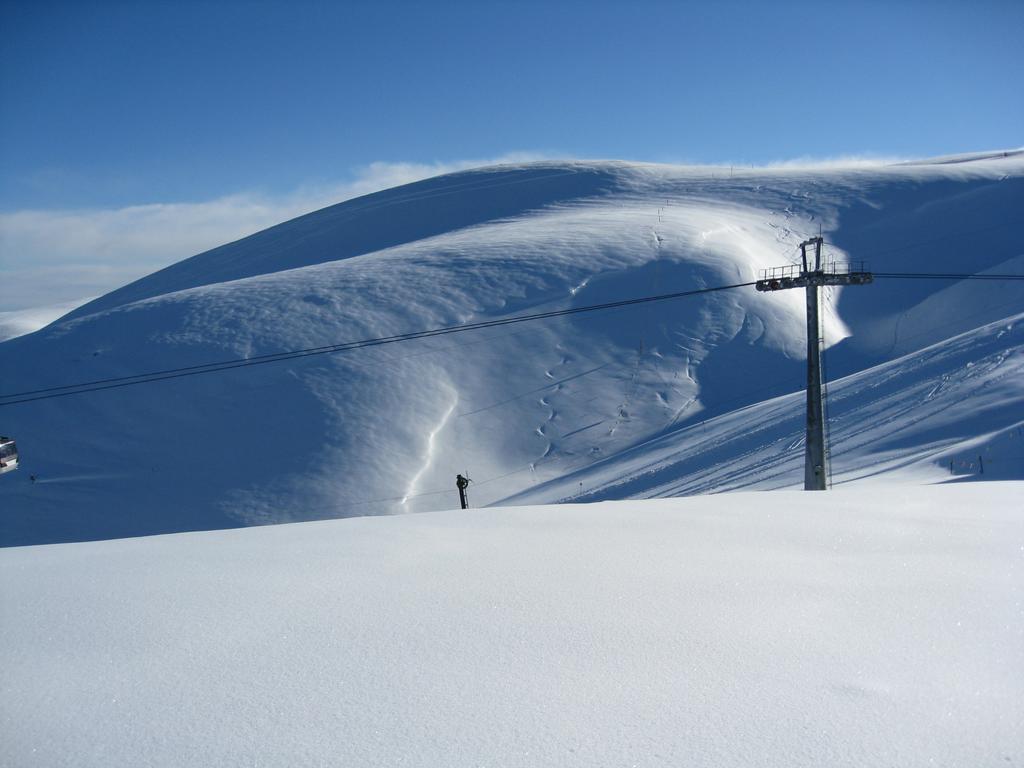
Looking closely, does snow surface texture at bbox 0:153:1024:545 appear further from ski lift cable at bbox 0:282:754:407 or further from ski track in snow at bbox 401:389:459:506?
ski lift cable at bbox 0:282:754:407

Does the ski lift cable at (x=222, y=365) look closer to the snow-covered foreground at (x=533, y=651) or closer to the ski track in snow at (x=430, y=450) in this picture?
the ski track in snow at (x=430, y=450)

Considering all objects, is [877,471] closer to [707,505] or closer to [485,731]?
[707,505]

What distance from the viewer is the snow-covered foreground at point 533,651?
2.85 metres

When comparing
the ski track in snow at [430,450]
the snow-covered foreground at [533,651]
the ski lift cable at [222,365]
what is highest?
the ski lift cable at [222,365]

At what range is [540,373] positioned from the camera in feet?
104

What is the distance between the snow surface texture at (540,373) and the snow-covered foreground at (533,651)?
14.5 m

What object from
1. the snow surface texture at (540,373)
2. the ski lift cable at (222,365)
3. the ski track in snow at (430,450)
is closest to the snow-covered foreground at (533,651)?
the snow surface texture at (540,373)

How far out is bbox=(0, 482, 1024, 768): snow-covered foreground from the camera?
2.85 metres

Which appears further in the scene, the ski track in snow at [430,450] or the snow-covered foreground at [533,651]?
→ the ski track in snow at [430,450]

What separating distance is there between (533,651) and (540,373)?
1109 inches

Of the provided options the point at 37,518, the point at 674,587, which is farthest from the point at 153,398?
the point at 674,587

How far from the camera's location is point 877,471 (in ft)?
61.8

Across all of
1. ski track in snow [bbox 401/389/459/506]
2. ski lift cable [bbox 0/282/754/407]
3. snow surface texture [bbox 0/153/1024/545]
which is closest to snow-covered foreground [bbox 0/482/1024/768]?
snow surface texture [bbox 0/153/1024/545]

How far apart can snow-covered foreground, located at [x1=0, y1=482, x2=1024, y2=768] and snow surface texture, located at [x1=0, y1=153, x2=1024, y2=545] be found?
47.6 ft
